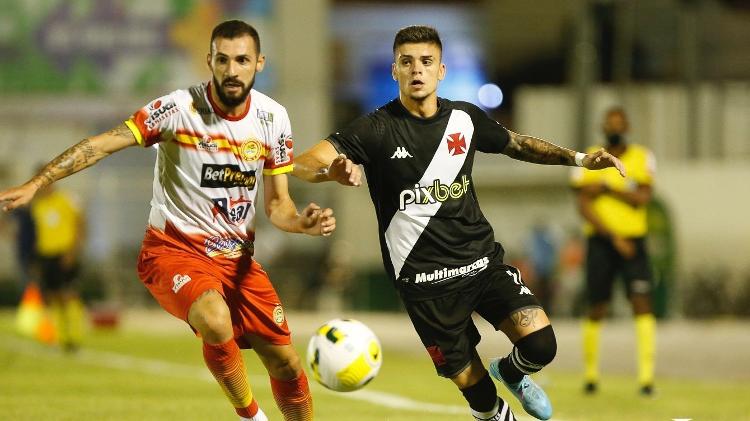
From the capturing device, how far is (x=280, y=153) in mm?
7742

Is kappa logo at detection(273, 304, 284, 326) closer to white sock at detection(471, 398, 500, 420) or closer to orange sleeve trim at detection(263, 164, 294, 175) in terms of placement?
orange sleeve trim at detection(263, 164, 294, 175)

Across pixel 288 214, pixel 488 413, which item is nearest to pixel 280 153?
pixel 288 214

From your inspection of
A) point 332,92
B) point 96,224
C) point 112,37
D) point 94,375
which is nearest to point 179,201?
point 94,375

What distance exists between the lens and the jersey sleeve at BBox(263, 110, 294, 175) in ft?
25.3

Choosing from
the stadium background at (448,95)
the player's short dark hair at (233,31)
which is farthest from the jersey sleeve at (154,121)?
the stadium background at (448,95)

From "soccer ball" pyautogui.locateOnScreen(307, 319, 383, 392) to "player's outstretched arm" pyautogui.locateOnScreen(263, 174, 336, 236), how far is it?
64cm

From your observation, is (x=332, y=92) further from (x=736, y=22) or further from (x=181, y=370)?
(x=181, y=370)

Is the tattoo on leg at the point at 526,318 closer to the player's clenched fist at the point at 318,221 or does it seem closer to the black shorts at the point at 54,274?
the player's clenched fist at the point at 318,221

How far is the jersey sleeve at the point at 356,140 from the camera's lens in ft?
25.0

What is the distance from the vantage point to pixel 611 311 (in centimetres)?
2552

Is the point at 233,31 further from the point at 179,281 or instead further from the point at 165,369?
the point at 165,369

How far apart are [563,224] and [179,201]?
21.6 metres

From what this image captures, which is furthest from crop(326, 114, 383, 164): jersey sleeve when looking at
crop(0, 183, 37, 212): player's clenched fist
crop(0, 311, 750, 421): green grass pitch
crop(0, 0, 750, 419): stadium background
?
crop(0, 0, 750, 419): stadium background

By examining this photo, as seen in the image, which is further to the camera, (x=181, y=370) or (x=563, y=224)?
(x=563, y=224)
